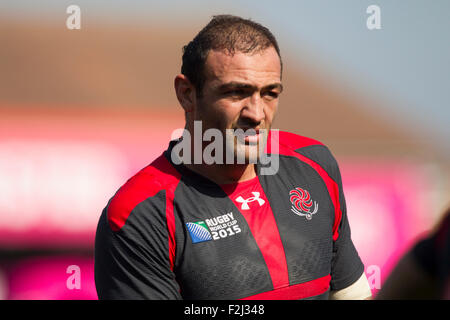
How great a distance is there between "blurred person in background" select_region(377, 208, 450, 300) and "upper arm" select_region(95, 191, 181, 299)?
87 cm

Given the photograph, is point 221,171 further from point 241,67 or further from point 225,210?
point 241,67

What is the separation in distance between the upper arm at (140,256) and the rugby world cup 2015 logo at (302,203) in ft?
1.79

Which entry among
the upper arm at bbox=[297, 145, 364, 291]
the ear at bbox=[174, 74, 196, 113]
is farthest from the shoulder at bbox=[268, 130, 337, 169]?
the ear at bbox=[174, 74, 196, 113]

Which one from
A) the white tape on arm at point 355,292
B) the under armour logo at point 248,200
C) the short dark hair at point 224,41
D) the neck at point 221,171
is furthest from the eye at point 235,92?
the white tape on arm at point 355,292

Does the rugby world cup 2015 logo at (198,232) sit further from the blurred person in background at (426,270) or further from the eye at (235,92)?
the blurred person in background at (426,270)

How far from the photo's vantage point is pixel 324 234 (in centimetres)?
214

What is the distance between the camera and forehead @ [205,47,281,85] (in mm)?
1997

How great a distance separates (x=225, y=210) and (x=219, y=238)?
0.13 m

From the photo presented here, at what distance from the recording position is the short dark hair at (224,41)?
203 cm

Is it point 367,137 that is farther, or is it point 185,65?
point 367,137
